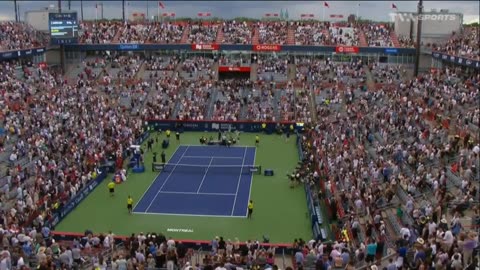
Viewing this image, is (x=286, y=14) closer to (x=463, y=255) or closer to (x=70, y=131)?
(x=70, y=131)

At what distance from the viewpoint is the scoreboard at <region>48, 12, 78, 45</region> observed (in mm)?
51906

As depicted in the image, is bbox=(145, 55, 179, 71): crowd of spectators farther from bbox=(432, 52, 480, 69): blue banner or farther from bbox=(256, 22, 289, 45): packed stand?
bbox=(432, 52, 480, 69): blue banner

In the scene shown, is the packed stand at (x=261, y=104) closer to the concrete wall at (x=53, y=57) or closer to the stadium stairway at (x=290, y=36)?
the stadium stairway at (x=290, y=36)

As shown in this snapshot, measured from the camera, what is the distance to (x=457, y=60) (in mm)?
Answer: 46594

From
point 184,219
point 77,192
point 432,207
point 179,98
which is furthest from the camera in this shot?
point 179,98

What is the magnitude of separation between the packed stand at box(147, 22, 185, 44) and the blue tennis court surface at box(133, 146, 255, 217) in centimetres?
2262

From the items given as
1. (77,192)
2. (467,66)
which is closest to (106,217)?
(77,192)

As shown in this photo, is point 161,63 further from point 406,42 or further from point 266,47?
point 406,42

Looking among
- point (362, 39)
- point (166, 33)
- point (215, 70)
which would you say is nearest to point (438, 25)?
point (362, 39)

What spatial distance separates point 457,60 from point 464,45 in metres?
3.57

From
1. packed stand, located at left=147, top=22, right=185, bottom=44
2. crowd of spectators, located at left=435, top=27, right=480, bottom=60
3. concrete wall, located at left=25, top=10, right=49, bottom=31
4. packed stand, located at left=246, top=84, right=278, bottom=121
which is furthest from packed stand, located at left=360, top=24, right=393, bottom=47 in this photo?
concrete wall, located at left=25, top=10, right=49, bottom=31

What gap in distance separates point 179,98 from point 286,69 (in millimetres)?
12248

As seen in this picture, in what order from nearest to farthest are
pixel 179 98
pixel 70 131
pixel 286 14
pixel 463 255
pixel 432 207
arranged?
pixel 463 255, pixel 432 207, pixel 70 131, pixel 179 98, pixel 286 14

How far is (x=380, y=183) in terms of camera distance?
2616cm
